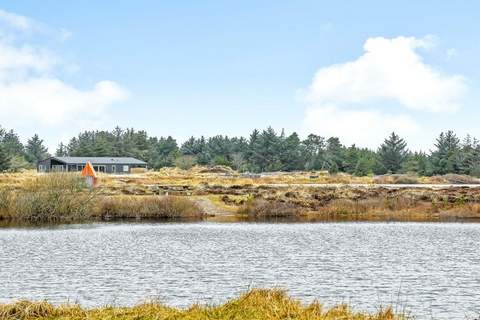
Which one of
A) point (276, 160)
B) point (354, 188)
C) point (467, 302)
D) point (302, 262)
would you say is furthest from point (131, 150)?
point (467, 302)

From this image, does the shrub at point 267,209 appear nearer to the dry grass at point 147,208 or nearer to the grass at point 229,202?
the grass at point 229,202

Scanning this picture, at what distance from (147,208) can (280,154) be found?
83.3 metres

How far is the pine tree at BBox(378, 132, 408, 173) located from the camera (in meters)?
124

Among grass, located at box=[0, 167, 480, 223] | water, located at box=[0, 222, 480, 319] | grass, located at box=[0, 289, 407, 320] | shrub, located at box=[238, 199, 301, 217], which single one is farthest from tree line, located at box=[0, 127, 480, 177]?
grass, located at box=[0, 289, 407, 320]

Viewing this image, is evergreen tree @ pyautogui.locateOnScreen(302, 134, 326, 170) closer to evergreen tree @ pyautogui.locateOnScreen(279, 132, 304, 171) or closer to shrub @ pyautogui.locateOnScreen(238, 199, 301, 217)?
evergreen tree @ pyautogui.locateOnScreen(279, 132, 304, 171)

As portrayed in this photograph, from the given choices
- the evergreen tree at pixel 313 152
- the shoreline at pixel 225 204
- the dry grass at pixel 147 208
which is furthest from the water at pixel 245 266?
the evergreen tree at pixel 313 152

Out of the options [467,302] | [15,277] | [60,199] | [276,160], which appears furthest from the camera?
[276,160]

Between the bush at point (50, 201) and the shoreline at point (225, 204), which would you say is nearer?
the bush at point (50, 201)

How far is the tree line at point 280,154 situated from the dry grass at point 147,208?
65.8m

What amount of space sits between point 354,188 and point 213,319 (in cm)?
6278

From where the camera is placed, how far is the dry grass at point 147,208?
57969 mm

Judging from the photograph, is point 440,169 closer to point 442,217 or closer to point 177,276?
point 442,217

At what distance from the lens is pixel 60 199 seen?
5412cm

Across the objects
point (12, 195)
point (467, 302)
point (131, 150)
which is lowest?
point (467, 302)
